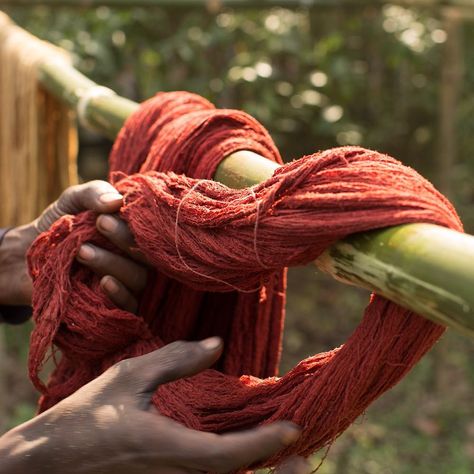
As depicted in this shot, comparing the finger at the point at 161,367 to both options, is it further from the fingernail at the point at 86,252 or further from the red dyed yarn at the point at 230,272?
the fingernail at the point at 86,252

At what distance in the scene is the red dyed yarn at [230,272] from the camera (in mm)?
682

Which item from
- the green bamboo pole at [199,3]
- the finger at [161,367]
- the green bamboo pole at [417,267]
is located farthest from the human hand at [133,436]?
the green bamboo pole at [199,3]

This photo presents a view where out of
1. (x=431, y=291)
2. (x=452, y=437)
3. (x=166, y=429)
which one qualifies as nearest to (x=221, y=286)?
(x=166, y=429)

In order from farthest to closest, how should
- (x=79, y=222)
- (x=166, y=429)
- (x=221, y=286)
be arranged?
(x=79, y=222)
(x=221, y=286)
(x=166, y=429)

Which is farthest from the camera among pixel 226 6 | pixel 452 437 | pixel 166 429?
pixel 452 437

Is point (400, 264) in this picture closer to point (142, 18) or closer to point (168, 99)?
point (168, 99)

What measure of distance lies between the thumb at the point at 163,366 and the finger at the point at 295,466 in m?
0.11

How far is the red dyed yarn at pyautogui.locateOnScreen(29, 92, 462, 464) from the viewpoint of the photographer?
682mm

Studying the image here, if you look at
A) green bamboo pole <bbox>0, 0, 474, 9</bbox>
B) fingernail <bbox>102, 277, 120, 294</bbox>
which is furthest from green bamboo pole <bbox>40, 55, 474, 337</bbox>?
green bamboo pole <bbox>0, 0, 474, 9</bbox>

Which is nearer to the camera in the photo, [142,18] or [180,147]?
[180,147]

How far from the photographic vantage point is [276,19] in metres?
3.75

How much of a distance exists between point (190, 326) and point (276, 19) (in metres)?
2.95

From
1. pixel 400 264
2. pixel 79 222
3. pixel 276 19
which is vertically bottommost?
pixel 276 19

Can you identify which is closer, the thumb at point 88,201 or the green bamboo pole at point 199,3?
the thumb at point 88,201
